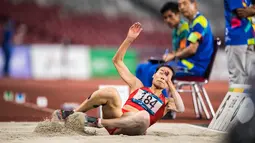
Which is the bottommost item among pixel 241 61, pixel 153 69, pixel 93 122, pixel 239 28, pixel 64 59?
pixel 64 59

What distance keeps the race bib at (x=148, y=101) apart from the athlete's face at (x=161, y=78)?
16cm

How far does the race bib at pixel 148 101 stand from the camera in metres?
6.90

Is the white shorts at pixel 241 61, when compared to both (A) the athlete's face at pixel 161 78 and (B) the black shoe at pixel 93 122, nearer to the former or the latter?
(A) the athlete's face at pixel 161 78

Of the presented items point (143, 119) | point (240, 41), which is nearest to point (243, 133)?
point (143, 119)

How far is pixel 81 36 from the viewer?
102ft

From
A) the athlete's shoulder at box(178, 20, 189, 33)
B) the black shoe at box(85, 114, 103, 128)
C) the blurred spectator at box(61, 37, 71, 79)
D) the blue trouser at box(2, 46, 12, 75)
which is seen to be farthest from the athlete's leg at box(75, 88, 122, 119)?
the blurred spectator at box(61, 37, 71, 79)

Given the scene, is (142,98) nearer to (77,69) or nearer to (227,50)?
(227,50)

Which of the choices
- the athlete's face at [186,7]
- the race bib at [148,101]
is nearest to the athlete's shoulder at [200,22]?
the athlete's face at [186,7]

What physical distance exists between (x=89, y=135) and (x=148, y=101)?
2.47 ft

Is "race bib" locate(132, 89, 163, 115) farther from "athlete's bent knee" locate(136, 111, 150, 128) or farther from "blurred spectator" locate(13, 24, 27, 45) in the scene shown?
"blurred spectator" locate(13, 24, 27, 45)

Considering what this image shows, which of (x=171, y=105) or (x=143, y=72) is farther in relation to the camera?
(x=143, y=72)

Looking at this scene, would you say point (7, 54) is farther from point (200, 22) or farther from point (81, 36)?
point (200, 22)

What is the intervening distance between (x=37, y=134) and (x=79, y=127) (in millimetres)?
478

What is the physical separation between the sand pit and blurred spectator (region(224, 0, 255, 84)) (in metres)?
1.07
